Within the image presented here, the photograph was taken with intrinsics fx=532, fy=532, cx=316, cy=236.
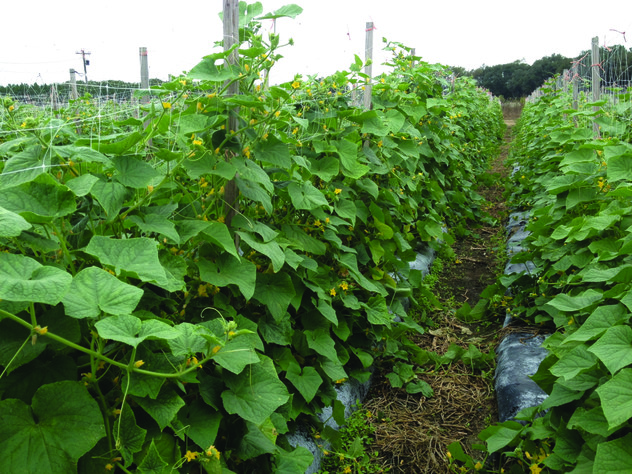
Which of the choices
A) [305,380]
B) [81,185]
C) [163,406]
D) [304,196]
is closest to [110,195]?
[81,185]

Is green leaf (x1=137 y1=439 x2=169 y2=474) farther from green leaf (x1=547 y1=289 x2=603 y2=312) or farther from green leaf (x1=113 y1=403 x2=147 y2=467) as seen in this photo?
green leaf (x1=547 y1=289 x2=603 y2=312)

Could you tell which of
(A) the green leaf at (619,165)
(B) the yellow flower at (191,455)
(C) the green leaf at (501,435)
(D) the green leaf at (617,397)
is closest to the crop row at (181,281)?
(B) the yellow flower at (191,455)

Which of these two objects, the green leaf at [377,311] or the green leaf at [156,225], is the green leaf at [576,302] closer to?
the green leaf at [377,311]

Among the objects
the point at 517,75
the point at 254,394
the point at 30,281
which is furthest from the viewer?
the point at 517,75

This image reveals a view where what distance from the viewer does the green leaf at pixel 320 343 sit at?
2328 mm

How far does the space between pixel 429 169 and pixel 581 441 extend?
3732mm

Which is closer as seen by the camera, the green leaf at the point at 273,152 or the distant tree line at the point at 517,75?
the green leaf at the point at 273,152

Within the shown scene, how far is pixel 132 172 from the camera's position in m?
1.51

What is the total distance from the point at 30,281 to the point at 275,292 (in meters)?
1.15

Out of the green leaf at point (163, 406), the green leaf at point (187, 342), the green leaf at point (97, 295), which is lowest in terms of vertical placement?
the green leaf at point (163, 406)

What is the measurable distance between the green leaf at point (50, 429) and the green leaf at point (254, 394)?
0.45 meters

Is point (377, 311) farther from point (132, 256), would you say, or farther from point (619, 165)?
point (132, 256)

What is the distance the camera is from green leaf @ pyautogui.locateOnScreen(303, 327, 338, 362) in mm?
2328

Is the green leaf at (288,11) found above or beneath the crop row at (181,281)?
above
